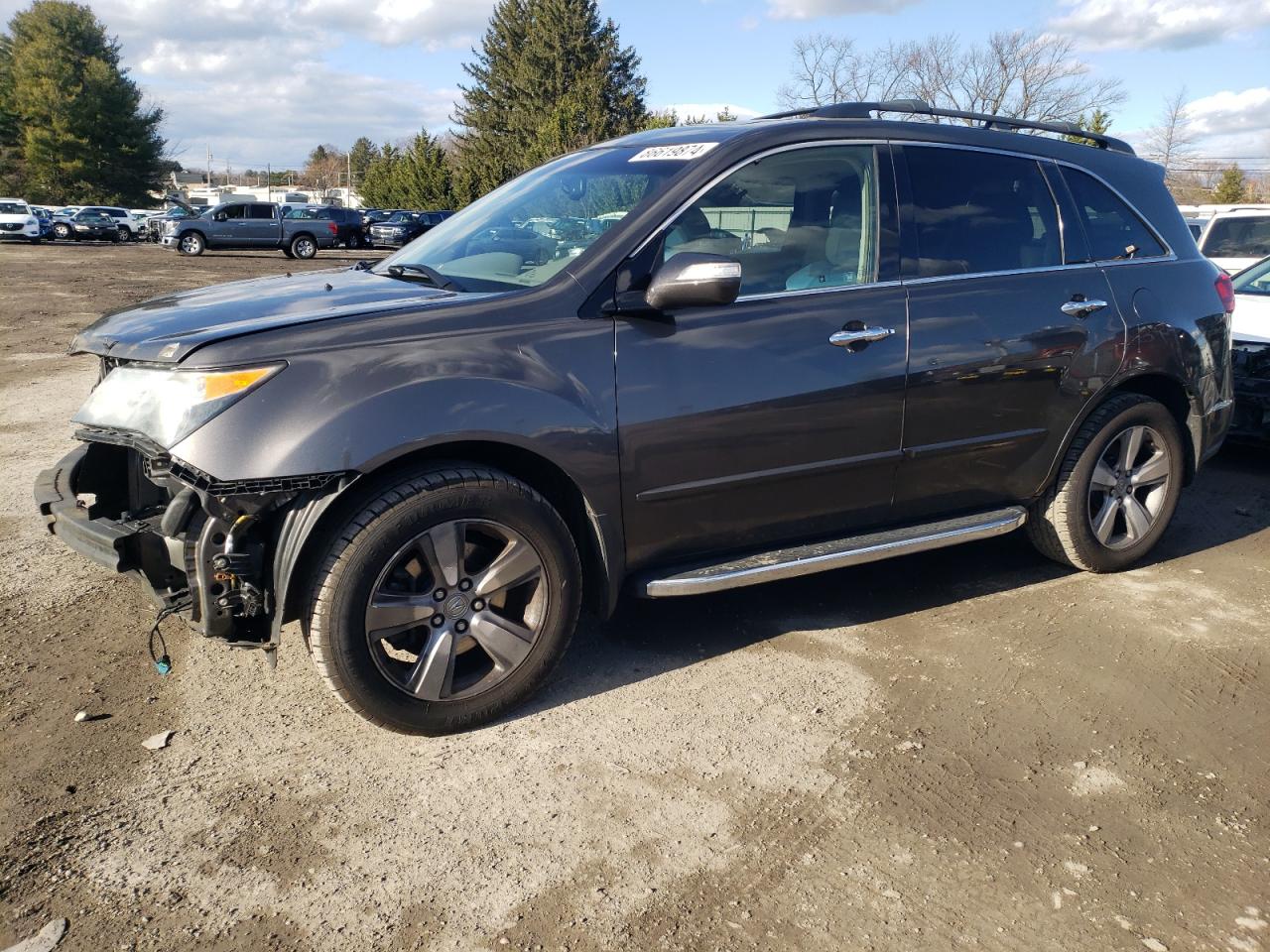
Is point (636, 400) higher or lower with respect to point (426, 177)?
lower

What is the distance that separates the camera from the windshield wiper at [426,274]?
143 inches

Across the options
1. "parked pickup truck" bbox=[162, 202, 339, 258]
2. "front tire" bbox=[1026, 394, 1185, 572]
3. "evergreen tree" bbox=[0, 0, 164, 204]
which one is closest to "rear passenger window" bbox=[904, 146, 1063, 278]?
"front tire" bbox=[1026, 394, 1185, 572]

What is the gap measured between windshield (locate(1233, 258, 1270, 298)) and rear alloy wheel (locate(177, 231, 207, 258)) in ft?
110

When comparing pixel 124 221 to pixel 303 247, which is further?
pixel 124 221

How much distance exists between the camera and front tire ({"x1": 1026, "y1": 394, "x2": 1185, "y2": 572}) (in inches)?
179

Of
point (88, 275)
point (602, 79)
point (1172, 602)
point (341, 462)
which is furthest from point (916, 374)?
point (602, 79)

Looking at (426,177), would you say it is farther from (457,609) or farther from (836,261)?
(457,609)

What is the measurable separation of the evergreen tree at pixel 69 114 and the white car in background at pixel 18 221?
21.9 m

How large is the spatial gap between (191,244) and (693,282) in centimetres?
3556

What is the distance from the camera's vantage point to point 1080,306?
4.35 m

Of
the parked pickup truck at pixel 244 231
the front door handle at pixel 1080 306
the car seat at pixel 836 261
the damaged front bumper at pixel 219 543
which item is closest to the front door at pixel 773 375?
the car seat at pixel 836 261

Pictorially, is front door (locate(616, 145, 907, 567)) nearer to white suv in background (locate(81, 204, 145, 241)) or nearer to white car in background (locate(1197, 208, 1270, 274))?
white car in background (locate(1197, 208, 1270, 274))

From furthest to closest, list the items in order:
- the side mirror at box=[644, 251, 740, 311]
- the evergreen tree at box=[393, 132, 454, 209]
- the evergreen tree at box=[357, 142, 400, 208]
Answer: the evergreen tree at box=[357, 142, 400, 208], the evergreen tree at box=[393, 132, 454, 209], the side mirror at box=[644, 251, 740, 311]

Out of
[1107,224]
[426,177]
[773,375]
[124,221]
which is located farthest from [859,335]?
[426,177]
